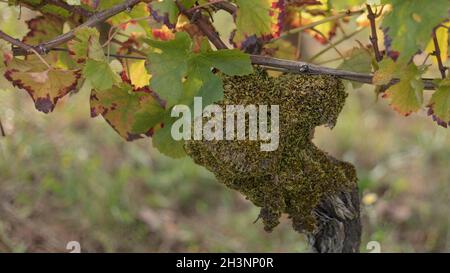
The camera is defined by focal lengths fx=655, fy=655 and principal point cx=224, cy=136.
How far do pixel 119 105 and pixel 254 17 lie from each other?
46 centimetres

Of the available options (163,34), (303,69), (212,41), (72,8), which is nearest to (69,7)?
(72,8)

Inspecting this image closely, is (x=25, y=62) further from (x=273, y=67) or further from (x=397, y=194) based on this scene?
(x=397, y=194)

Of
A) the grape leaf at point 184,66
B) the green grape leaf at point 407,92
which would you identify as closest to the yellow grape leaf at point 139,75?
the grape leaf at point 184,66

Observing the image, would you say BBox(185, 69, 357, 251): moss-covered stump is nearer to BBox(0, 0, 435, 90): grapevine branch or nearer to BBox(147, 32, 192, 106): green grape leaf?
BBox(0, 0, 435, 90): grapevine branch

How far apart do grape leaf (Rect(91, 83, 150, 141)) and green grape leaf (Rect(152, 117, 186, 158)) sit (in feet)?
0.27

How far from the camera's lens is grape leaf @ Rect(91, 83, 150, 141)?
1.76 metres

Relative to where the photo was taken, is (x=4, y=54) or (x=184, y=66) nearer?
(x=184, y=66)

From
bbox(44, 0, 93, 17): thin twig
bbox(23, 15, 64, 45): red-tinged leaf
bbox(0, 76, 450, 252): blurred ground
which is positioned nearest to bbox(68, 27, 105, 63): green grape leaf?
bbox(44, 0, 93, 17): thin twig

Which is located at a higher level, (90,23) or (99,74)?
(90,23)

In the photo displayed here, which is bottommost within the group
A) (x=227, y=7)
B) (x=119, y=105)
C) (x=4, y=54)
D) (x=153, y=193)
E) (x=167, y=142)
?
(x=153, y=193)

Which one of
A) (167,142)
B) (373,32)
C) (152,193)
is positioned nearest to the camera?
(373,32)

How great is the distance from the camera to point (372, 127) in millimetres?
4227

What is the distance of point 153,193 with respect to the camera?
3639mm

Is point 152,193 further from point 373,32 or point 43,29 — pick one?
point 373,32
